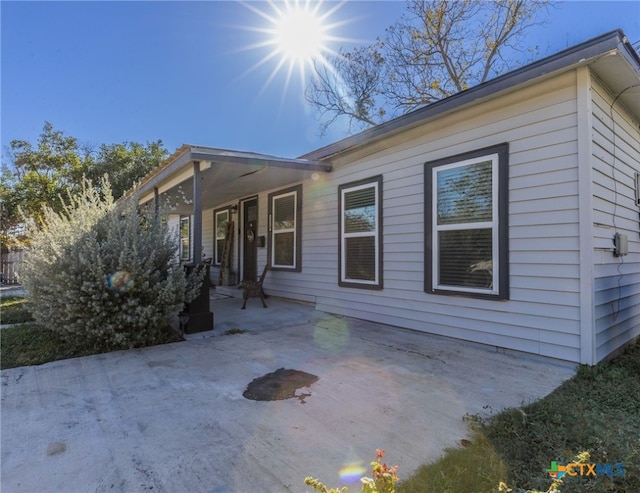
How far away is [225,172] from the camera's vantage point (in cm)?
569

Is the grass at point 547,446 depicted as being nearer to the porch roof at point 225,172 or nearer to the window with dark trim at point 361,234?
the window with dark trim at point 361,234

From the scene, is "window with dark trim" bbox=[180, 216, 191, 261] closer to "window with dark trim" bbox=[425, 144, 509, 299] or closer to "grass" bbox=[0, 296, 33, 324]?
"grass" bbox=[0, 296, 33, 324]

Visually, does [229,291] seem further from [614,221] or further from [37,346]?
[614,221]

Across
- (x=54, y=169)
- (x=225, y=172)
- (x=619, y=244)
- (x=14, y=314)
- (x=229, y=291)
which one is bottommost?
(x=14, y=314)

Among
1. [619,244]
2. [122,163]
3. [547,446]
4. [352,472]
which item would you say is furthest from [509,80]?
[122,163]

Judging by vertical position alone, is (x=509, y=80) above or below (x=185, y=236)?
above

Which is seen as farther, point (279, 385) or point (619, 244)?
point (619, 244)

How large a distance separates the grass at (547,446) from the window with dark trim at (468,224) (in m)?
1.35

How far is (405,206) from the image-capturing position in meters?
4.72

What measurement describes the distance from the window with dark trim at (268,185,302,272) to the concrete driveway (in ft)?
9.59

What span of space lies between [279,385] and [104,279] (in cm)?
237

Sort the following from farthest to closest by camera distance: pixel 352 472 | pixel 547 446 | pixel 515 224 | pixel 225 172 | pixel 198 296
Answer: pixel 225 172, pixel 198 296, pixel 515 224, pixel 547 446, pixel 352 472

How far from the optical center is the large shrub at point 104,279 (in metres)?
3.88

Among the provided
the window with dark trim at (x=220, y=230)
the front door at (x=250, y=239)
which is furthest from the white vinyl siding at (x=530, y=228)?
the window with dark trim at (x=220, y=230)
